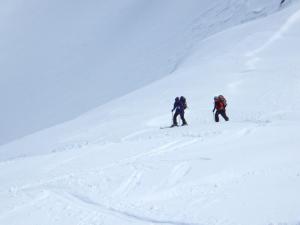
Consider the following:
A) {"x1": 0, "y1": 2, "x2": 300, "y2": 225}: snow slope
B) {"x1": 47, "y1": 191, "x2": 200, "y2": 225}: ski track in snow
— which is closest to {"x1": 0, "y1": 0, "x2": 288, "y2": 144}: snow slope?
{"x1": 0, "y1": 2, "x2": 300, "y2": 225}: snow slope

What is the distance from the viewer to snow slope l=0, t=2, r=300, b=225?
9.16 m

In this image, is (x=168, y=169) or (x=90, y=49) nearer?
(x=168, y=169)

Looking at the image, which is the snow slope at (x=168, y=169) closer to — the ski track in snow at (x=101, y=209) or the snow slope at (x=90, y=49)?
the ski track in snow at (x=101, y=209)

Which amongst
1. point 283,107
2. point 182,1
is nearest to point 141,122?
point 283,107

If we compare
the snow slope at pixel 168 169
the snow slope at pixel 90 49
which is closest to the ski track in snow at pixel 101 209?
the snow slope at pixel 168 169

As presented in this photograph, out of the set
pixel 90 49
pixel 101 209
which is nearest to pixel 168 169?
pixel 101 209

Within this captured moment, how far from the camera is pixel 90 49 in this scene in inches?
3839

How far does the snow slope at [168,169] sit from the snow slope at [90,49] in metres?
30.8

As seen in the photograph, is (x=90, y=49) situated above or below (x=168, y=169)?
above

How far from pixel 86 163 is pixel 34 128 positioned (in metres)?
54.6

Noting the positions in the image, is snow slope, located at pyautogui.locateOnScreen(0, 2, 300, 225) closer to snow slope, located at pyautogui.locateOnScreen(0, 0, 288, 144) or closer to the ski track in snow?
the ski track in snow

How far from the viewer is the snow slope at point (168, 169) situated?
916 cm

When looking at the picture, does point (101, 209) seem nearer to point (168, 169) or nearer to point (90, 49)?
point (168, 169)

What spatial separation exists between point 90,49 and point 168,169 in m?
87.2
